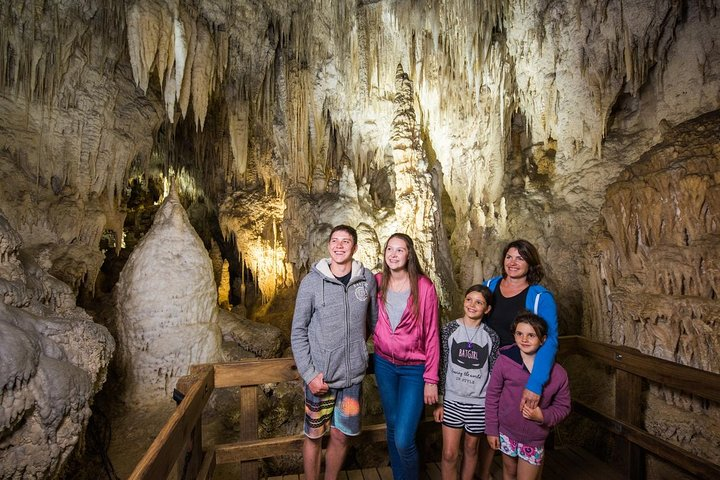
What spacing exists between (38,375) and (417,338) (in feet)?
7.94

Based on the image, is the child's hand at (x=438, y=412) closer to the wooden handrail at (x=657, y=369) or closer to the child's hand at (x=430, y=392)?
the child's hand at (x=430, y=392)

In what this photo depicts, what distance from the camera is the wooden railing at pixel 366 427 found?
6.37 feet

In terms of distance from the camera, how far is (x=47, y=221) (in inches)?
279

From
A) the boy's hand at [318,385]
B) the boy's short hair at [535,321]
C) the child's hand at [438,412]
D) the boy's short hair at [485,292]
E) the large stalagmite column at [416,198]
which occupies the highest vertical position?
the large stalagmite column at [416,198]

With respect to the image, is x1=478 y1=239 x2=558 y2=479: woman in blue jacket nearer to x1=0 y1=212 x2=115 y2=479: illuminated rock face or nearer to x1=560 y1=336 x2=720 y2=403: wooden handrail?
x1=560 y1=336 x2=720 y2=403: wooden handrail

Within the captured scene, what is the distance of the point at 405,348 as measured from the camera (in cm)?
191

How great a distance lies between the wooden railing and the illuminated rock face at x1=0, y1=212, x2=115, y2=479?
2.91ft

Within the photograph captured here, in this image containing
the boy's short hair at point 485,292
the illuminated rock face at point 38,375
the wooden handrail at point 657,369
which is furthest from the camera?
the illuminated rock face at point 38,375

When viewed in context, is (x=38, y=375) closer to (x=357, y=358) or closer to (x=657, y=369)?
(x=357, y=358)

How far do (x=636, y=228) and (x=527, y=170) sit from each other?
392 cm

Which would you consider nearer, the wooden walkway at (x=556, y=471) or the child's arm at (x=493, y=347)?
the child's arm at (x=493, y=347)

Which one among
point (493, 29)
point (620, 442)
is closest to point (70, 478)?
point (620, 442)

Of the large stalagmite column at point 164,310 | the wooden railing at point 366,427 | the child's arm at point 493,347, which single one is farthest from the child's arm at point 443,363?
the large stalagmite column at point 164,310

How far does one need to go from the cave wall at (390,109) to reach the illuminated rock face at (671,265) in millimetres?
79
